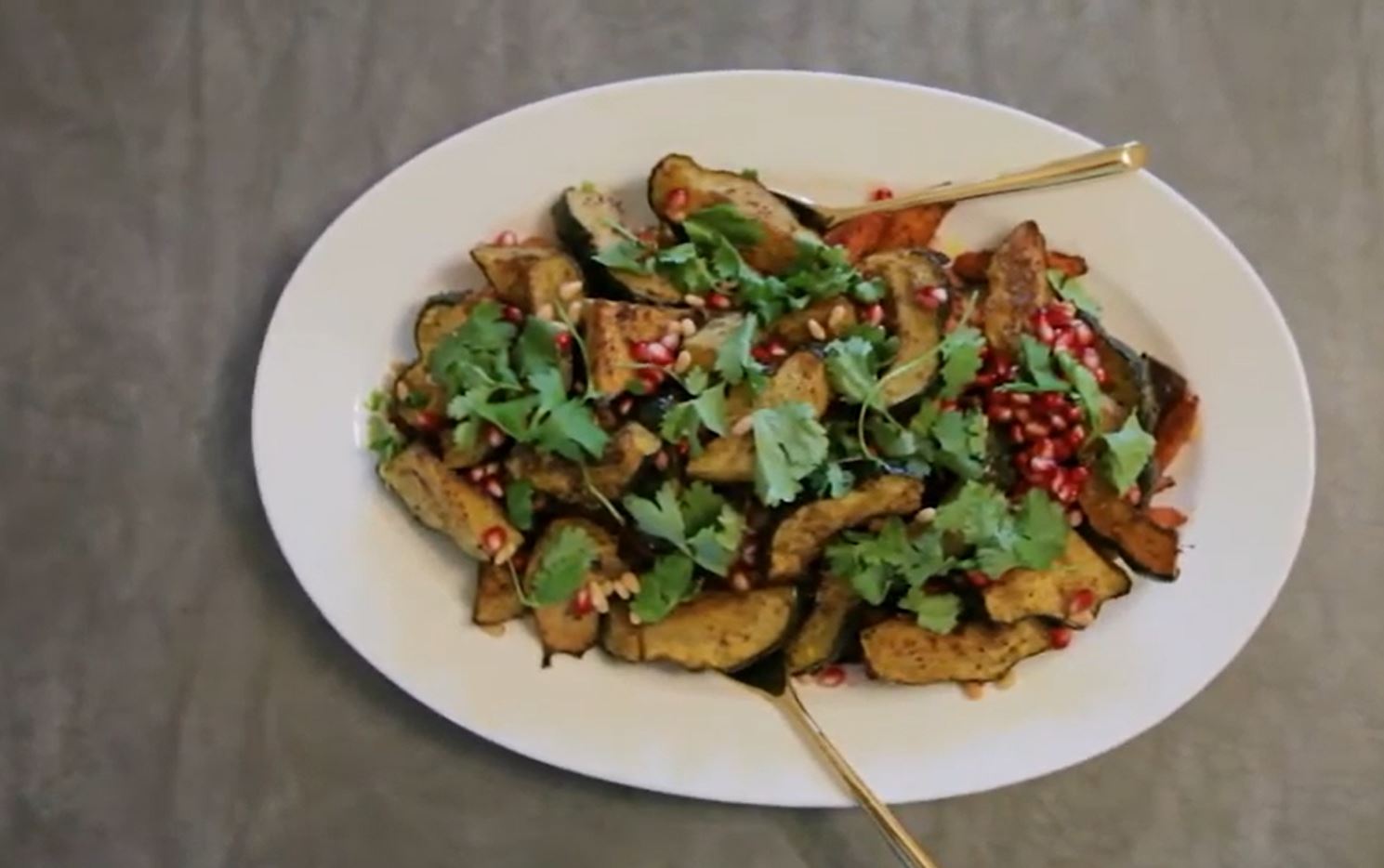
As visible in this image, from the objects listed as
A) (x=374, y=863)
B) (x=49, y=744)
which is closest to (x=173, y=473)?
(x=49, y=744)

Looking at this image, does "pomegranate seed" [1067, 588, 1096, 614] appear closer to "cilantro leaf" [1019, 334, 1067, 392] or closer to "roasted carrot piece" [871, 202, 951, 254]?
"cilantro leaf" [1019, 334, 1067, 392]

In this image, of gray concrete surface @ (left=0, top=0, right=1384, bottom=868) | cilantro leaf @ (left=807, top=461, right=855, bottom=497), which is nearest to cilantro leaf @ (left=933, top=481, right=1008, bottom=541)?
cilantro leaf @ (left=807, top=461, right=855, bottom=497)

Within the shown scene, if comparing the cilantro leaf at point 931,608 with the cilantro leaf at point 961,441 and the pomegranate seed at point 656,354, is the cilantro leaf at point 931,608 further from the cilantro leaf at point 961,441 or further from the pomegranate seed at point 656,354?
the pomegranate seed at point 656,354

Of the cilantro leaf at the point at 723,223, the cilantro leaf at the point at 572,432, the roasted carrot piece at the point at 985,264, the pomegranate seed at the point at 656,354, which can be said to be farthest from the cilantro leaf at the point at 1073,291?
the cilantro leaf at the point at 572,432

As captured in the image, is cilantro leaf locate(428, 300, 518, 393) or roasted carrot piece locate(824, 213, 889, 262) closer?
cilantro leaf locate(428, 300, 518, 393)

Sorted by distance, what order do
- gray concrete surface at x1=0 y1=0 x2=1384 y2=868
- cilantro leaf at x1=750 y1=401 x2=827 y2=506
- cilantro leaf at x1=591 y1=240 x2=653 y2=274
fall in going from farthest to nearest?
gray concrete surface at x1=0 y1=0 x2=1384 y2=868 → cilantro leaf at x1=591 y1=240 x2=653 y2=274 → cilantro leaf at x1=750 y1=401 x2=827 y2=506

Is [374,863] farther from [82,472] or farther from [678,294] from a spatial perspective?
[678,294]

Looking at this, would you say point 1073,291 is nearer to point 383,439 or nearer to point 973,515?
point 973,515

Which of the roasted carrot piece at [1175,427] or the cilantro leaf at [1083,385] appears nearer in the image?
the cilantro leaf at [1083,385]
